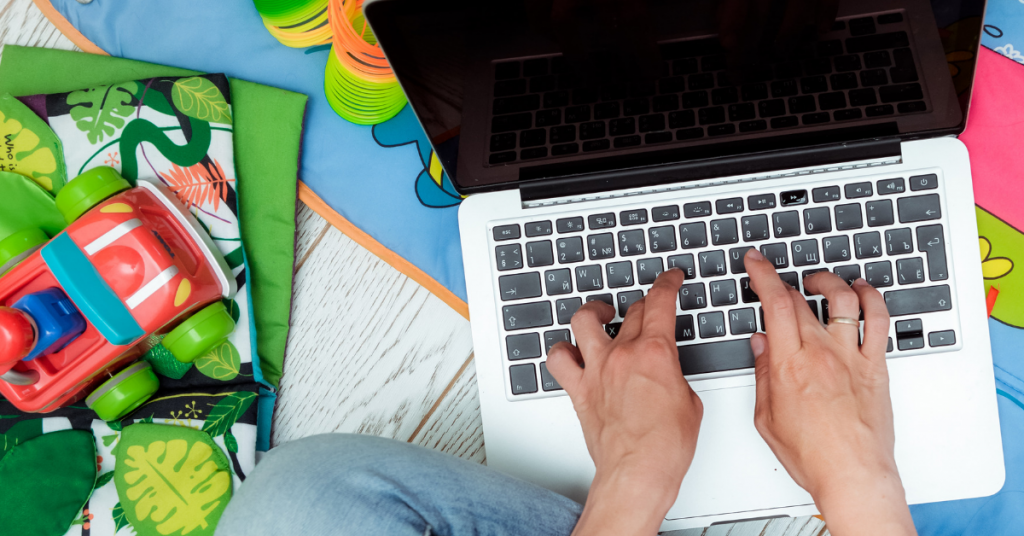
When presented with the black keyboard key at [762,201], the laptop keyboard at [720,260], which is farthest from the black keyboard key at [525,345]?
the black keyboard key at [762,201]

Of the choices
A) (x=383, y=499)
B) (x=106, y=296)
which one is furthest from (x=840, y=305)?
(x=106, y=296)

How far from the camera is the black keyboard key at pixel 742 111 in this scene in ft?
1.54

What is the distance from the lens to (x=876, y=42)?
43 cm

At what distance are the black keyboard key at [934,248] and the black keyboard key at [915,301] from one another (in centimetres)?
1

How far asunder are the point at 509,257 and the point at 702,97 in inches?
8.1

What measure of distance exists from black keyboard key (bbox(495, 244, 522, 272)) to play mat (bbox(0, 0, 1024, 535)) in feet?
0.29

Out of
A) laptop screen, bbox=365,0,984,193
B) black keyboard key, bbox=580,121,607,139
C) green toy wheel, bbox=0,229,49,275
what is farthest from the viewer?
green toy wheel, bbox=0,229,49,275

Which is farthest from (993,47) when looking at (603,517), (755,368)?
(603,517)

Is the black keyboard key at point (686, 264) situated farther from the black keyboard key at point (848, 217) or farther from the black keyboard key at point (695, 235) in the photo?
the black keyboard key at point (848, 217)

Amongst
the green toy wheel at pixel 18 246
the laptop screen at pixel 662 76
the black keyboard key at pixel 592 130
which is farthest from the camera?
the green toy wheel at pixel 18 246

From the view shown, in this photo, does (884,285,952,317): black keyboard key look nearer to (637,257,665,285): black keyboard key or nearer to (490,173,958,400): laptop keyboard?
(490,173,958,400): laptop keyboard

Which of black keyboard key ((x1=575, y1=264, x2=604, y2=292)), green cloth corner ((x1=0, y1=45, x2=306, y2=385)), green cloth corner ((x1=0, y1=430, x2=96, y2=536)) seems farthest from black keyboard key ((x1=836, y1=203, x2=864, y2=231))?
green cloth corner ((x1=0, y1=430, x2=96, y2=536))

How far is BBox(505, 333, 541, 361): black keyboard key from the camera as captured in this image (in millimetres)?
529

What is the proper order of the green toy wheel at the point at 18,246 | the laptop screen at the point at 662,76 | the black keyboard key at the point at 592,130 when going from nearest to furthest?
the laptop screen at the point at 662,76
the black keyboard key at the point at 592,130
the green toy wheel at the point at 18,246
